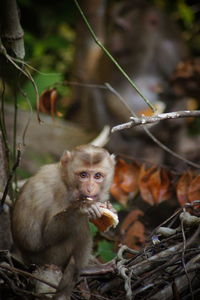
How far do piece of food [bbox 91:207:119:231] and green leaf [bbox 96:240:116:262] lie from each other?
0.68 meters

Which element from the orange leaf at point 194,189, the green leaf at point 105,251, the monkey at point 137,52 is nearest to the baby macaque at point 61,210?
the green leaf at point 105,251

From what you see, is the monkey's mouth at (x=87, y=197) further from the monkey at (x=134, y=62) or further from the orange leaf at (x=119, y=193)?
the monkey at (x=134, y=62)

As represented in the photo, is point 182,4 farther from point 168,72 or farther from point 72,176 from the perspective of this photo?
point 72,176

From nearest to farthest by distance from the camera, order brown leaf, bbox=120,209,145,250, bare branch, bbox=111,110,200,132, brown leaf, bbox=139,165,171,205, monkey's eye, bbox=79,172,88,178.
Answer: bare branch, bbox=111,110,200,132
monkey's eye, bbox=79,172,88,178
brown leaf, bbox=139,165,171,205
brown leaf, bbox=120,209,145,250

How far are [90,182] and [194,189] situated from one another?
97 centimetres

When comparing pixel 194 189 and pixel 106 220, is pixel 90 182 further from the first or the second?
pixel 194 189

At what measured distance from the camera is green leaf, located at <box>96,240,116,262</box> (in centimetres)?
435

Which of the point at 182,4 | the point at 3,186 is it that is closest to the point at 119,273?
the point at 3,186

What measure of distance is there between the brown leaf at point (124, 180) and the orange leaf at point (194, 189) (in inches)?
29.4

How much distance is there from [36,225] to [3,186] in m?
0.36

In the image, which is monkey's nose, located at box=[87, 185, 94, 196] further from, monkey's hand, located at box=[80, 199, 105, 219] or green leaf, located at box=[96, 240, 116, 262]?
green leaf, located at box=[96, 240, 116, 262]

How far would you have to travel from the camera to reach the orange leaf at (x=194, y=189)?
4262 millimetres

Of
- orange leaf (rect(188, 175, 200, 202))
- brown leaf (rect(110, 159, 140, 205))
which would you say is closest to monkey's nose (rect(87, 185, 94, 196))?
orange leaf (rect(188, 175, 200, 202))

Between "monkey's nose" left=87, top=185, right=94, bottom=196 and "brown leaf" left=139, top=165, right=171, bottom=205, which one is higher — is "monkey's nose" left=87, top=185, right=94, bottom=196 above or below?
above
